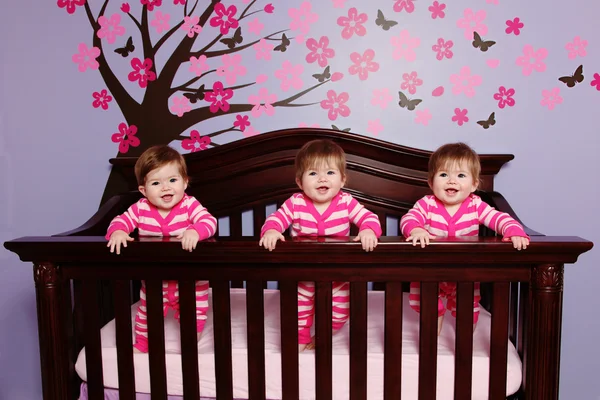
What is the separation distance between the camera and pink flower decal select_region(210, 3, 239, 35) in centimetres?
177

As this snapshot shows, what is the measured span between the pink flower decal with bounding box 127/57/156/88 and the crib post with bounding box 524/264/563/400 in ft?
4.54

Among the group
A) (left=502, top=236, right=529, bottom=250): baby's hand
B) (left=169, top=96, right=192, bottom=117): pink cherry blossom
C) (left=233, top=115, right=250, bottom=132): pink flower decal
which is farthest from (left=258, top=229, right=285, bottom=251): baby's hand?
(left=169, top=96, right=192, bottom=117): pink cherry blossom

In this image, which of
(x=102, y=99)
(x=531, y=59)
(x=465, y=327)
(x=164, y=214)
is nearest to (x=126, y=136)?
(x=102, y=99)

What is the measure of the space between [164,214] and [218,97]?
533mm

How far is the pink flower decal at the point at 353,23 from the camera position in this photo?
1734 mm

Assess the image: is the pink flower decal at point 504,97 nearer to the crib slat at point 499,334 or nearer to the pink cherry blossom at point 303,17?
the pink cherry blossom at point 303,17

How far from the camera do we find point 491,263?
1140mm

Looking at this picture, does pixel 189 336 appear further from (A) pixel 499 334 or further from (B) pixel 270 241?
(A) pixel 499 334

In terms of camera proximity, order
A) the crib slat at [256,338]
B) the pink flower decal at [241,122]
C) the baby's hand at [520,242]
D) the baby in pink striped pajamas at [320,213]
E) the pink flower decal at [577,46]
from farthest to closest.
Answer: the pink flower decal at [241,122] < the pink flower decal at [577,46] < the baby in pink striped pajamas at [320,213] < the crib slat at [256,338] < the baby's hand at [520,242]

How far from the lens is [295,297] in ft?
3.93

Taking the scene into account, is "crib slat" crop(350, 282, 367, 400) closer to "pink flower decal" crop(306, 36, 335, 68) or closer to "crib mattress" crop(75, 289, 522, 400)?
"crib mattress" crop(75, 289, 522, 400)

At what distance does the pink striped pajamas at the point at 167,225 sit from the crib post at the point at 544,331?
0.79 metres

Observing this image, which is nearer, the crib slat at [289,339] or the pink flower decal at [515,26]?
the crib slat at [289,339]

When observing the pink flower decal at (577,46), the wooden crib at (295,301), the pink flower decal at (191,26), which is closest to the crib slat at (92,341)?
the wooden crib at (295,301)
